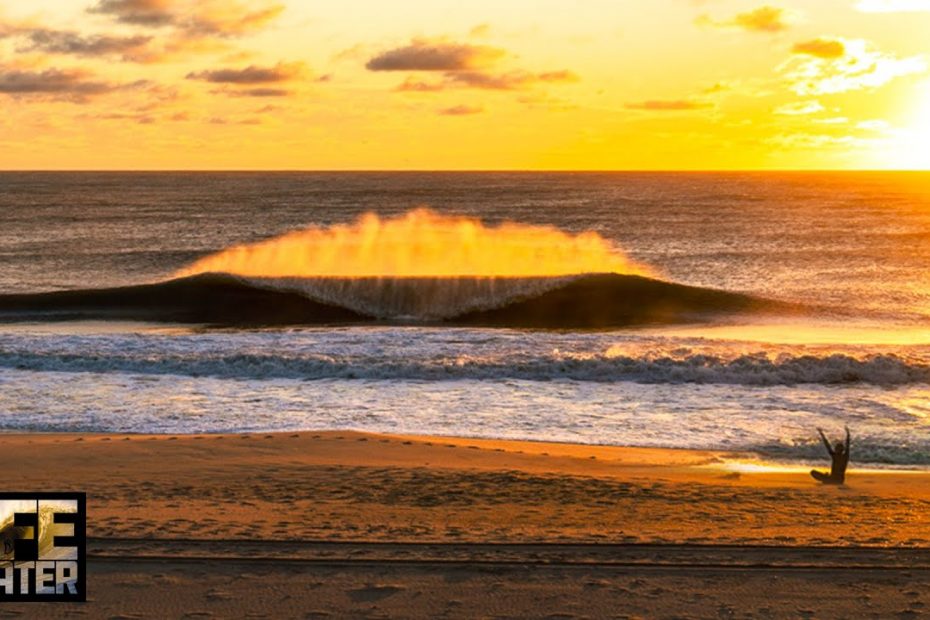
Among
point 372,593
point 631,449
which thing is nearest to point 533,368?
point 631,449

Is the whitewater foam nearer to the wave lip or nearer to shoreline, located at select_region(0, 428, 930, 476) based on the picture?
the wave lip

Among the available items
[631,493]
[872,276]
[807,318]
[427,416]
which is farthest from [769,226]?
[631,493]

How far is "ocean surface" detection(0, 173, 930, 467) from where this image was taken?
15.9 meters

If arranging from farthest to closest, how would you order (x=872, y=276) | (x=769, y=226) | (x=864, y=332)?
(x=769, y=226) < (x=872, y=276) < (x=864, y=332)

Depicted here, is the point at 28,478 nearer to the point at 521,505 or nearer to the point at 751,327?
the point at 521,505

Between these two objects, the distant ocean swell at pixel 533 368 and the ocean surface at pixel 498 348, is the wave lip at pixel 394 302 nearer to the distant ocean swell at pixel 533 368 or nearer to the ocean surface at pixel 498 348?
the ocean surface at pixel 498 348

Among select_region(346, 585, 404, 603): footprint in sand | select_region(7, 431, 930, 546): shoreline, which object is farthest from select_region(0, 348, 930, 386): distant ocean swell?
select_region(346, 585, 404, 603): footprint in sand

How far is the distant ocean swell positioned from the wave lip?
29.4ft

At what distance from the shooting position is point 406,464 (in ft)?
39.8

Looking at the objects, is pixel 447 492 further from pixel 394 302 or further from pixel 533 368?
pixel 394 302

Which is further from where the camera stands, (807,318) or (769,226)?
(769,226)

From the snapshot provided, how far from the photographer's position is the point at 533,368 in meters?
20.5

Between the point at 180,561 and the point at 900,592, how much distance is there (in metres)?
5.60

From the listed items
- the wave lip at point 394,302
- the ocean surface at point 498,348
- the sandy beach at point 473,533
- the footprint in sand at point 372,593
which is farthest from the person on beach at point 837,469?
the wave lip at point 394,302
